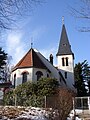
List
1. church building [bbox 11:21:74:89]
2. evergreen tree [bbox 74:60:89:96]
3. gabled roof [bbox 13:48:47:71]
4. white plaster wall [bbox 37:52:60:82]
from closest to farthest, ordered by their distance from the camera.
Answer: church building [bbox 11:21:74:89] → gabled roof [bbox 13:48:47:71] → white plaster wall [bbox 37:52:60:82] → evergreen tree [bbox 74:60:89:96]

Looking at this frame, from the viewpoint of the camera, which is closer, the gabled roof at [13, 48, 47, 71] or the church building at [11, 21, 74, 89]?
the church building at [11, 21, 74, 89]

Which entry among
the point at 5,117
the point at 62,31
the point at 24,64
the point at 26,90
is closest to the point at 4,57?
the point at 24,64

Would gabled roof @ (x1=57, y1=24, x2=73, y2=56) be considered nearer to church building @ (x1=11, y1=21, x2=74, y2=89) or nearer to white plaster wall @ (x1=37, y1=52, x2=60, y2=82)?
church building @ (x1=11, y1=21, x2=74, y2=89)

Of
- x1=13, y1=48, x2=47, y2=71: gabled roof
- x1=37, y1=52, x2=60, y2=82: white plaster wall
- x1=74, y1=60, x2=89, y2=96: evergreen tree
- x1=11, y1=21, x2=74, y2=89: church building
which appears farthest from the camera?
x1=74, y1=60, x2=89, y2=96: evergreen tree

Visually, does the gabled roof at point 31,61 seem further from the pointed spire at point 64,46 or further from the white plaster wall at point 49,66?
the pointed spire at point 64,46

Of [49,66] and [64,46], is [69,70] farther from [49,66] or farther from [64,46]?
[49,66]

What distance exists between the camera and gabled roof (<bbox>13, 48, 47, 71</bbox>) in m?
37.7

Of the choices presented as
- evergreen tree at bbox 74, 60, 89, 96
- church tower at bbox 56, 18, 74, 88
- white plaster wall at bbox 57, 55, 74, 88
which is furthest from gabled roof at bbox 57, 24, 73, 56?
evergreen tree at bbox 74, 60, 89, 96

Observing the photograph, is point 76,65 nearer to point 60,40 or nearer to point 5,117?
point 60,40

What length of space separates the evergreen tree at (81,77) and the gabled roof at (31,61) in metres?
11.7

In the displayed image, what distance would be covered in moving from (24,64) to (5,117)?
23.3 meters

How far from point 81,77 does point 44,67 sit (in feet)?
45.8

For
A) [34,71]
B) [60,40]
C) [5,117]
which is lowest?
[5,117]

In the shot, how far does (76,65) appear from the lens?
169 ft
